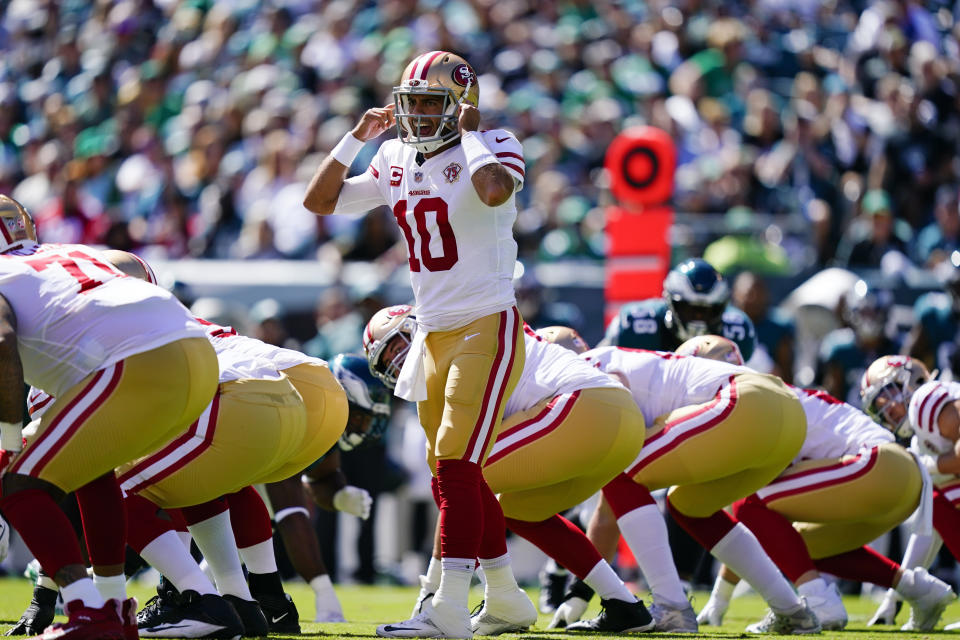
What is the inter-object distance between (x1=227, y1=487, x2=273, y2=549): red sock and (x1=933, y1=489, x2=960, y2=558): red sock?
3318mm

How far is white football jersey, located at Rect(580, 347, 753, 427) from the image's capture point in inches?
241

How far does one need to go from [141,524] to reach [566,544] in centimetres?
168

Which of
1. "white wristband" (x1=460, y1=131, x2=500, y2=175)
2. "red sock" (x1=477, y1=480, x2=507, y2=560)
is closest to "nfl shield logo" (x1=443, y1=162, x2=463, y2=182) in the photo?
"white wristband" (x1=460, y1=131, x2=500, y2=175)

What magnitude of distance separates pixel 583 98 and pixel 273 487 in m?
8.07

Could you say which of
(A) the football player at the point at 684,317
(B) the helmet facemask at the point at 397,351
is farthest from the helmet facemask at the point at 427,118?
(A) the football player at the point at 684,317

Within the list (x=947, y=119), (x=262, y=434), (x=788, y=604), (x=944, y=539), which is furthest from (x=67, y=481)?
(x=947, y=119)

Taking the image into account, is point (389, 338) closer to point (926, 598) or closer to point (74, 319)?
point (74, 319)

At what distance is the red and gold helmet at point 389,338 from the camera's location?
6.13m

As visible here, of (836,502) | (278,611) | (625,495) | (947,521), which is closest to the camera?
(278,611)

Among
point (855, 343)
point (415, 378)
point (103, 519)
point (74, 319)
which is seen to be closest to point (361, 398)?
point (415, 378)

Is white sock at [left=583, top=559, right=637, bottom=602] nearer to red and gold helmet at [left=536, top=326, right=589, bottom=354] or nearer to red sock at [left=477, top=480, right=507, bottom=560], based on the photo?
red sock at [left=477, top=480, right=507, bottom=560]

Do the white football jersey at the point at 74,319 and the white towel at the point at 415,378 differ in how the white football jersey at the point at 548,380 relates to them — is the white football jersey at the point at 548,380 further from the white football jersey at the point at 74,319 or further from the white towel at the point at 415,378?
the white football jersey at the point at 74,319

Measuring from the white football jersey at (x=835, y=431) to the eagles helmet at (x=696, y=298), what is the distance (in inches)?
29.3

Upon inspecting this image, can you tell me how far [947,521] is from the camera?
7.04 metres
